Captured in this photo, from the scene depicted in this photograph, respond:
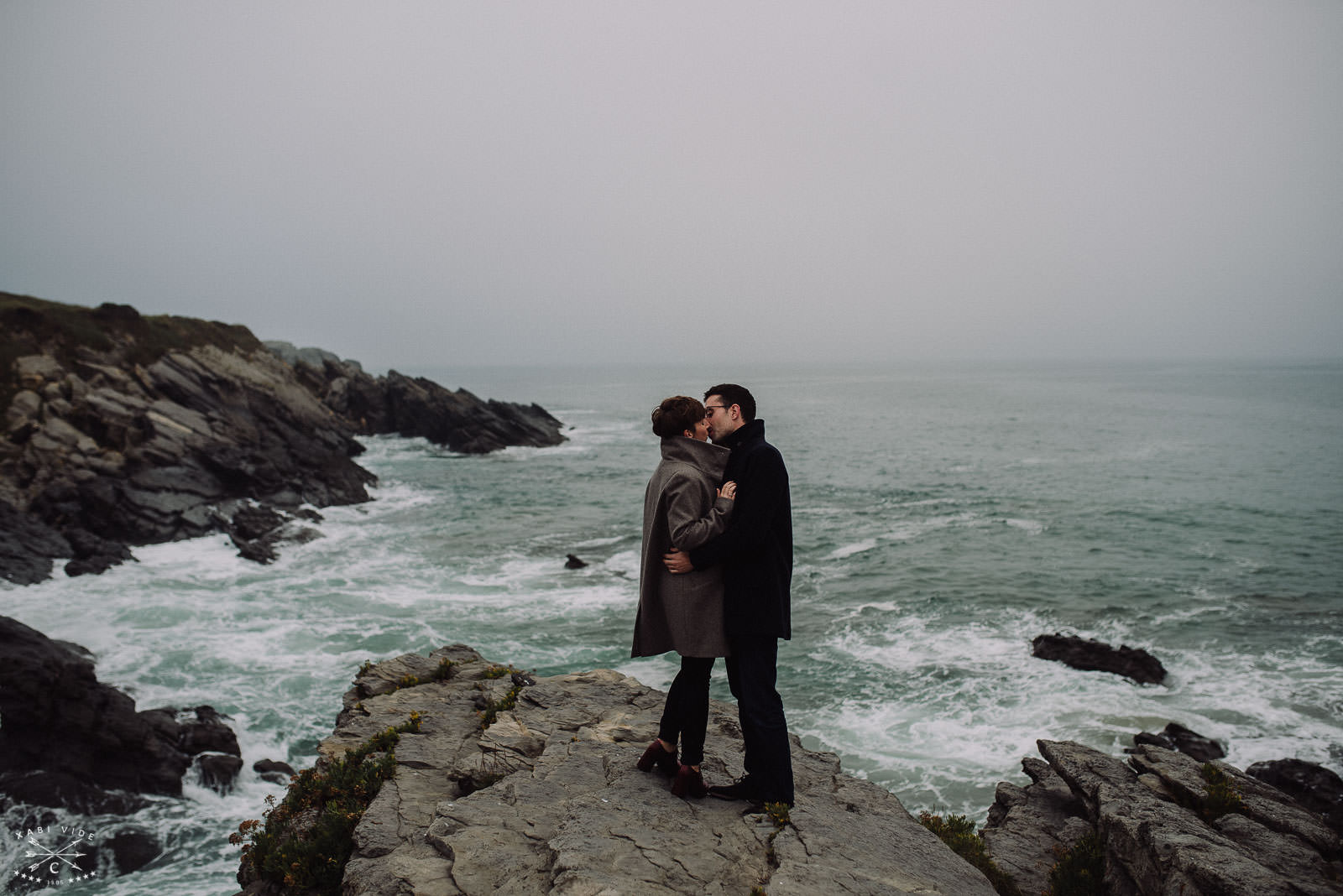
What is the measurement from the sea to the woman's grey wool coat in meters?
3.03

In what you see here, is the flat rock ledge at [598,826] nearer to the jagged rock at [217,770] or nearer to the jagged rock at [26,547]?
the jagged rock at [217,770]

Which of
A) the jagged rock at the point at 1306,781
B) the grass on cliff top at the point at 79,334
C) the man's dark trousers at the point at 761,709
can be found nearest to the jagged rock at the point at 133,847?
the man's dark trousers at the point at 761,709

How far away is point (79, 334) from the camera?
143ft

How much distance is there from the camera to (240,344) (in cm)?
5925

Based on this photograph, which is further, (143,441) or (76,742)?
(143,441)

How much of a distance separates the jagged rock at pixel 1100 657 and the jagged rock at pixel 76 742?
65.5ft

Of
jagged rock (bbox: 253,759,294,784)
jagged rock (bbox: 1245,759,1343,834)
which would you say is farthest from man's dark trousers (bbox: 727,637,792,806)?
jagged rock (bbox: 1245,759,1343,834)

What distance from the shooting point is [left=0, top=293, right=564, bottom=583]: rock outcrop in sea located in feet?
95.9

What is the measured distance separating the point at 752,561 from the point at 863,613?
788 inches

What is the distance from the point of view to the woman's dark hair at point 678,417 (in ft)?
18.7

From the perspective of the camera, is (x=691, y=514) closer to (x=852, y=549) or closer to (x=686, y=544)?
(x=686, y=544)

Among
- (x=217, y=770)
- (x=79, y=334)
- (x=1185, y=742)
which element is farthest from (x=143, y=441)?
(x=1185, y=742)

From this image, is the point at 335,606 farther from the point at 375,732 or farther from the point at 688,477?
the point at 688,477

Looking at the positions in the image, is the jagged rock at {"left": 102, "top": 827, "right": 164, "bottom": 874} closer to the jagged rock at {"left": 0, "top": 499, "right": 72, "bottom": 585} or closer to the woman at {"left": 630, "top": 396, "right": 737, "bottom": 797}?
the woman at {"left": 630, "top": 396, "right": 737, "bottom": 797}
